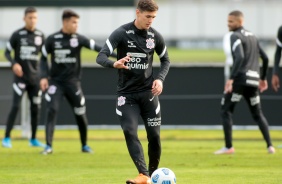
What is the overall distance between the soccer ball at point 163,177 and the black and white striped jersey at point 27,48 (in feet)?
25.2

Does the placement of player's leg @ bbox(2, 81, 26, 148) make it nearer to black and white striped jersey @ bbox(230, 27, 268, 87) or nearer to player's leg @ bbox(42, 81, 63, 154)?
player's leg @ bbox(42, 81, 63, 154)

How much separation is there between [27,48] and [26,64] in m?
0.34

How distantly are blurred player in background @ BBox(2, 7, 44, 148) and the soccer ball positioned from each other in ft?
24.5

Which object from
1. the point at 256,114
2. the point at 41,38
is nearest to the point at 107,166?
the point at 256,114

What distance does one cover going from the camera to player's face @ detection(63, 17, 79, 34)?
15.5m

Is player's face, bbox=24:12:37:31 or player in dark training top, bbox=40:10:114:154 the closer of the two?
player in dark training top, bbox=40:10:114:154

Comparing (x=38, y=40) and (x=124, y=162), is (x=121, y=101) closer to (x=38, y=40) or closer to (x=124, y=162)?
(x=124, y=162)

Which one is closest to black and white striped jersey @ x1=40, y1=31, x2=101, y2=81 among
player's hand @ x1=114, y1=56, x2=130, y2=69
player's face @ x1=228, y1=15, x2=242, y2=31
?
player's face @ x1=228, y1=15, x2=242, y2=31

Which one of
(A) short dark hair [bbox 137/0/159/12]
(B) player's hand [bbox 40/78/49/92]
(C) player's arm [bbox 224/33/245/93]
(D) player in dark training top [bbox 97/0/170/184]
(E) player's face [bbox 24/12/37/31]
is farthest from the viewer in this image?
(E) player's face [bbox 24/12/37/31]

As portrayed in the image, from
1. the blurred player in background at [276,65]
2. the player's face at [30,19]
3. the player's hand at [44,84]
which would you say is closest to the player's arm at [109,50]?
the player's hand at [44,84]

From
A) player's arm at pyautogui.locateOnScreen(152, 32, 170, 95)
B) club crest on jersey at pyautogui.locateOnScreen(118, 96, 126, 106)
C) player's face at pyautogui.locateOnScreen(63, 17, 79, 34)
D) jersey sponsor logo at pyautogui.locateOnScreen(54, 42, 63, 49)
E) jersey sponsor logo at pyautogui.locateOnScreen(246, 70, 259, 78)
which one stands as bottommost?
jersey sponsor logo at pyautogui.locateOnScreen(246, 70, 259, 78)

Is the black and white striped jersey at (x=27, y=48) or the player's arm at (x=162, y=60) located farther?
the black and white striped jersey at (x=27, y=48)

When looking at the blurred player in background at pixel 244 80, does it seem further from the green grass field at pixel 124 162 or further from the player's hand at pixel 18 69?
the player's hand at pixel 18 69

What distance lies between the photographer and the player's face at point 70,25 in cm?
1550
